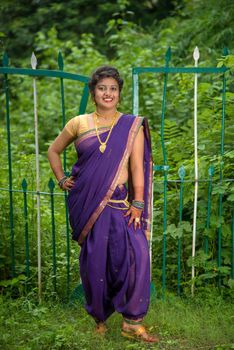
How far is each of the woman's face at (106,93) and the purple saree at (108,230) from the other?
14cm

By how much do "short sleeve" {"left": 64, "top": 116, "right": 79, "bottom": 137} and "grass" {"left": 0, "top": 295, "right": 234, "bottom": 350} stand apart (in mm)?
1273

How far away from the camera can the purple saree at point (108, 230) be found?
4430mm

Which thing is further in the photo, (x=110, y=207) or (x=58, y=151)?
(x=58, y=151)

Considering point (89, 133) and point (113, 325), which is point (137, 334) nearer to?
point (113, 325)

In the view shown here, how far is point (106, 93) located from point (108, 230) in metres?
0.88

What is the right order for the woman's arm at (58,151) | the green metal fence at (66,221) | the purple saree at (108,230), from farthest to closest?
the green metal fence at (66,221) < the woman's arm at (58,151) < the purple saree at (108,230)

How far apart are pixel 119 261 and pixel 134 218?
A: 0.96 ft

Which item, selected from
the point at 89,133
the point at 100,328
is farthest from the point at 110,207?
the point at 100,328

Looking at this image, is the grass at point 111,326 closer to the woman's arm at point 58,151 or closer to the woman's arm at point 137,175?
the woman's arm at point 137,175

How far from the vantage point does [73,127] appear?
4.57 m

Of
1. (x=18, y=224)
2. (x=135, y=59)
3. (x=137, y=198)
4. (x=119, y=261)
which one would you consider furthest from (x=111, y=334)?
(x=135, y=59)

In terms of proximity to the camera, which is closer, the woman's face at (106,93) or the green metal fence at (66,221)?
the woman's face at (106,93)

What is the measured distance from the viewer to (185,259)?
18.4 ft

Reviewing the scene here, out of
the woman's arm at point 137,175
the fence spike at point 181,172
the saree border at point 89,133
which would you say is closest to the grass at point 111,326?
the woman's arm at point 137,175
